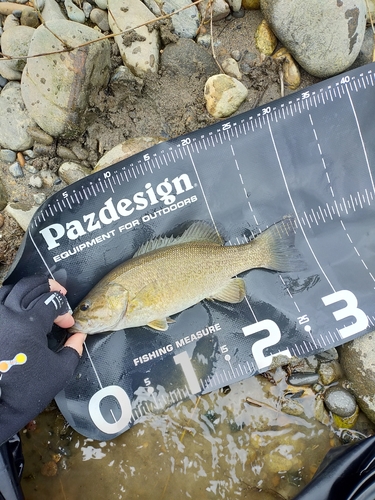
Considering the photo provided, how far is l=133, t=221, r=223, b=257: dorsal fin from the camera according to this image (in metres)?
3.00

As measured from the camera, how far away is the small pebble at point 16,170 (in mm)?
3264

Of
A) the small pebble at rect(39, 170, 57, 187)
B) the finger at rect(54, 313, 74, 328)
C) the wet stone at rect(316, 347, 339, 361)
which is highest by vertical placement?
the small pebble at rect(39, 170, 57, 187)

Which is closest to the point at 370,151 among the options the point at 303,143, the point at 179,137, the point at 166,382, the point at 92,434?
the point at 303,143

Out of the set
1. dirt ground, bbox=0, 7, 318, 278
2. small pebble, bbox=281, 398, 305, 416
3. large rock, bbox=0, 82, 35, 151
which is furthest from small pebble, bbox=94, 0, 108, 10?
small pebble, bbox=281, 398, 305, 416

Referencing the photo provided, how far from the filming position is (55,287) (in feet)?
9.39

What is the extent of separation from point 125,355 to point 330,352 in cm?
157

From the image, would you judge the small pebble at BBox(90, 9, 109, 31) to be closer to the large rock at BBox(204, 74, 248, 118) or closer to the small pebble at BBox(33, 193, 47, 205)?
the large rock at BBox(204, 74, 248, 118)

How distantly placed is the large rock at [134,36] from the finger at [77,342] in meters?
2.05

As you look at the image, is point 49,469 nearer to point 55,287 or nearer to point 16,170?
point 55,287

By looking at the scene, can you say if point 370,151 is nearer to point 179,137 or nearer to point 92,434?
point 179,137

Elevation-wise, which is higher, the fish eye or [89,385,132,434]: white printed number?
the fish eye

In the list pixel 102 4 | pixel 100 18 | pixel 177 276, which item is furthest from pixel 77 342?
pixel 102 4

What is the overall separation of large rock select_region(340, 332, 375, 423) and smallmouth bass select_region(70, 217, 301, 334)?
2.49 feet

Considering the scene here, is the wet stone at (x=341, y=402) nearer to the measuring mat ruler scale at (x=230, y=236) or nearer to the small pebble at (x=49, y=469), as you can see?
the measuring mat ruler scale at (x=230, y=236)
